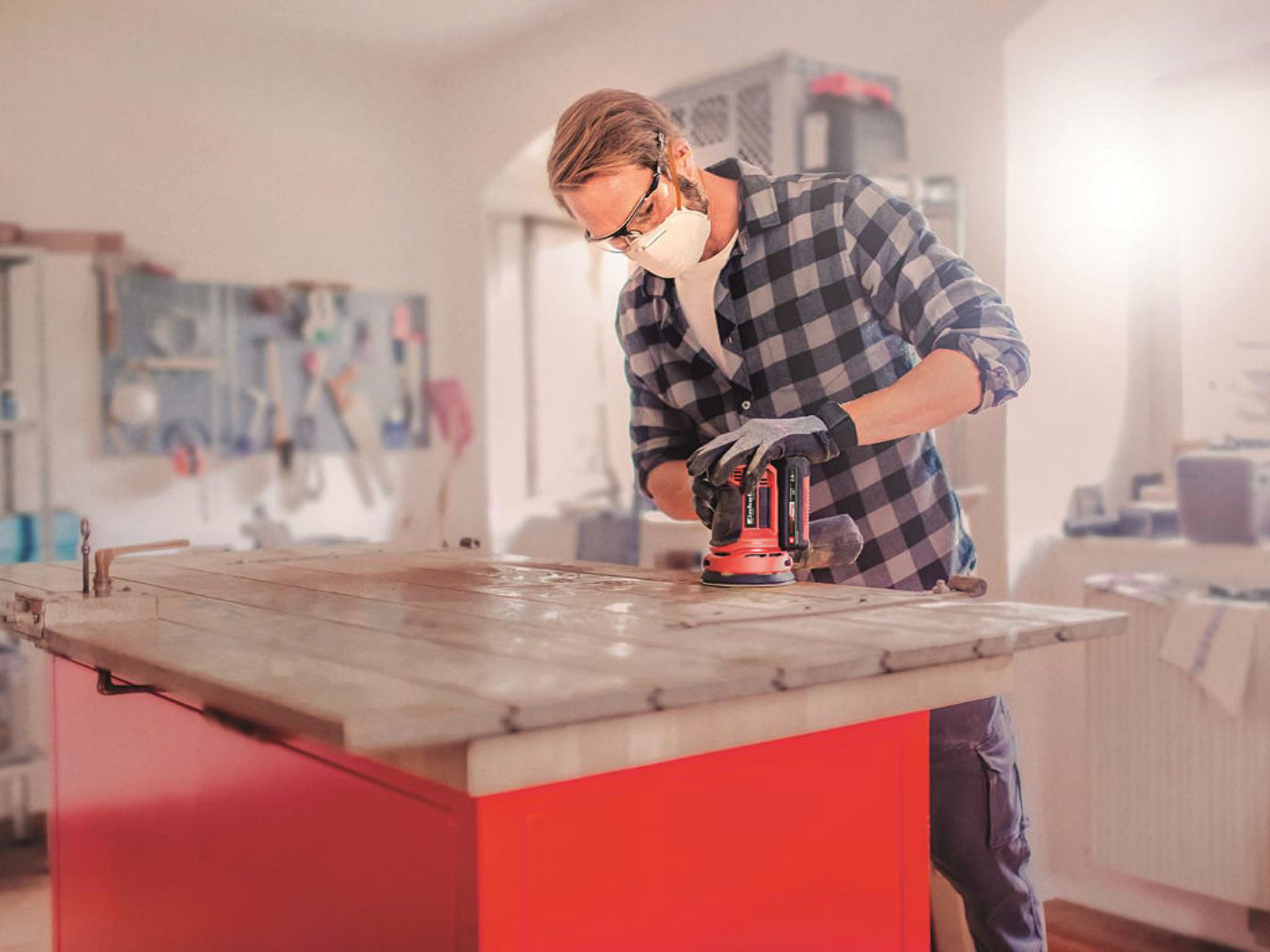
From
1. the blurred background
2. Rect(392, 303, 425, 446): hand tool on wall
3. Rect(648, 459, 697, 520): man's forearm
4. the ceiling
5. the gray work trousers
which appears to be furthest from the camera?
Rect(392, 303, 425, 446): hand tool on wall

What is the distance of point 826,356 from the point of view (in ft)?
5.97

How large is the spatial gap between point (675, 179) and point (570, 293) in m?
3.16

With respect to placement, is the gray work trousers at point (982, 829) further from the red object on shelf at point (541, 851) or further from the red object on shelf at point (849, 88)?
the red object on shelf at point (849, 88)

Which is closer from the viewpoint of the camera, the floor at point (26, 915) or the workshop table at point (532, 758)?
the workshop table at point (532, 758)

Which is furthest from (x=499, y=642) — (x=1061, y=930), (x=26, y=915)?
(x=26, y=915)

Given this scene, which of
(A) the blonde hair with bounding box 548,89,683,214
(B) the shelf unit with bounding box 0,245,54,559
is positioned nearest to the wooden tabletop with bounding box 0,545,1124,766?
(A) the blonde hair with bounding box 548,89,683,214

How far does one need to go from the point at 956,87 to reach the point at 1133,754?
1.65 meters

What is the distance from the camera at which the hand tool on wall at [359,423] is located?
4.45m

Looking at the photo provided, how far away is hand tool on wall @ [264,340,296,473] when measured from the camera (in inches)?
168

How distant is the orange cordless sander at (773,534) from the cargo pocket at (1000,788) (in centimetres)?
36

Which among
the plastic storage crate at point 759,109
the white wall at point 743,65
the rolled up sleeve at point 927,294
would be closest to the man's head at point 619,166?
the rolled up sleeve at point 927,294

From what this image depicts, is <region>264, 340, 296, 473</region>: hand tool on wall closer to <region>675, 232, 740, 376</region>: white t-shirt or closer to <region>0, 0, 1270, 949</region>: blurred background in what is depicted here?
<region>0, 0, 1270, 949</region>: blurred background

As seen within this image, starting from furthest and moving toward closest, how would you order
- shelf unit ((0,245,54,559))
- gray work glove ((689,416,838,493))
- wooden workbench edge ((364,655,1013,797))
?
shelf unit ((0,245,54,559))
gray work glove ((689,416,838,493))
wooden workbench edge ((364,655,1013,797))

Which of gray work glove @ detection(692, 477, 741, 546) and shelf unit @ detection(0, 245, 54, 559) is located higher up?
shelf unit @ detection(0, 245, 54, 559)
